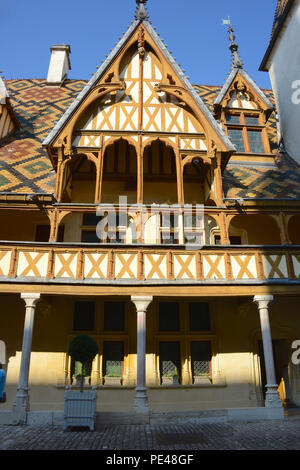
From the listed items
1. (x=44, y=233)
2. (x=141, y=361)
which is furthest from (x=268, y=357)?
(x=44, y=233)

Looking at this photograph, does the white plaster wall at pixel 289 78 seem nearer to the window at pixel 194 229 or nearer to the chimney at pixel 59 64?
the window at pixel 194 229

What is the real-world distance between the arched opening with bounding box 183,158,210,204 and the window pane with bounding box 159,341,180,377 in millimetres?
5617

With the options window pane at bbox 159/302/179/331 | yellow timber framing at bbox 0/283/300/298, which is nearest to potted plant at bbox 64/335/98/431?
yellow timber framing at bbox 0/283/300/298

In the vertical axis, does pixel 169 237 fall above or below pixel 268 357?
above

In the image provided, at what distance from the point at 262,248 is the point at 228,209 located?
1.67 m

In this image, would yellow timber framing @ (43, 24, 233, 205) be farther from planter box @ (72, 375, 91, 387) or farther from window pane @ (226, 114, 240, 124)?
planter box @ (72, 375, 91, 387)

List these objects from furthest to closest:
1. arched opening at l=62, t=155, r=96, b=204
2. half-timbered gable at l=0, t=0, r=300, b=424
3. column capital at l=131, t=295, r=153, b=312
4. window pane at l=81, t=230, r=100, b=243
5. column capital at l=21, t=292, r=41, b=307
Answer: arched opening at l=62, t=155, r=96, b=204
window pane at l=81, t=230, r=100, b=243
half-timbered gable at l=0, t=0, r=300, b=424
column capital at l=131, t=295, r=153, b=312
column capital at l=21, t=292, r=41, b=307

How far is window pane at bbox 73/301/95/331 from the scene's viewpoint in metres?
12.4

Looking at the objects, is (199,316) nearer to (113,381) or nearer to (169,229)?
(169,229)

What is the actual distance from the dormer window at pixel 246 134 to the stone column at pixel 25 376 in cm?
1076

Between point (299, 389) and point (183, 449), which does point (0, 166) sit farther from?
point (299, 389)

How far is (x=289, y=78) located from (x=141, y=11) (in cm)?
820

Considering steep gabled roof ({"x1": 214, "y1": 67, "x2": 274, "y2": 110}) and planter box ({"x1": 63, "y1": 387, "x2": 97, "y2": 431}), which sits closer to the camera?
planter box ({"x1": 63, "y1": 387, "x2": 97, "y2": 431})

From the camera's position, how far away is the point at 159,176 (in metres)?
14.3
